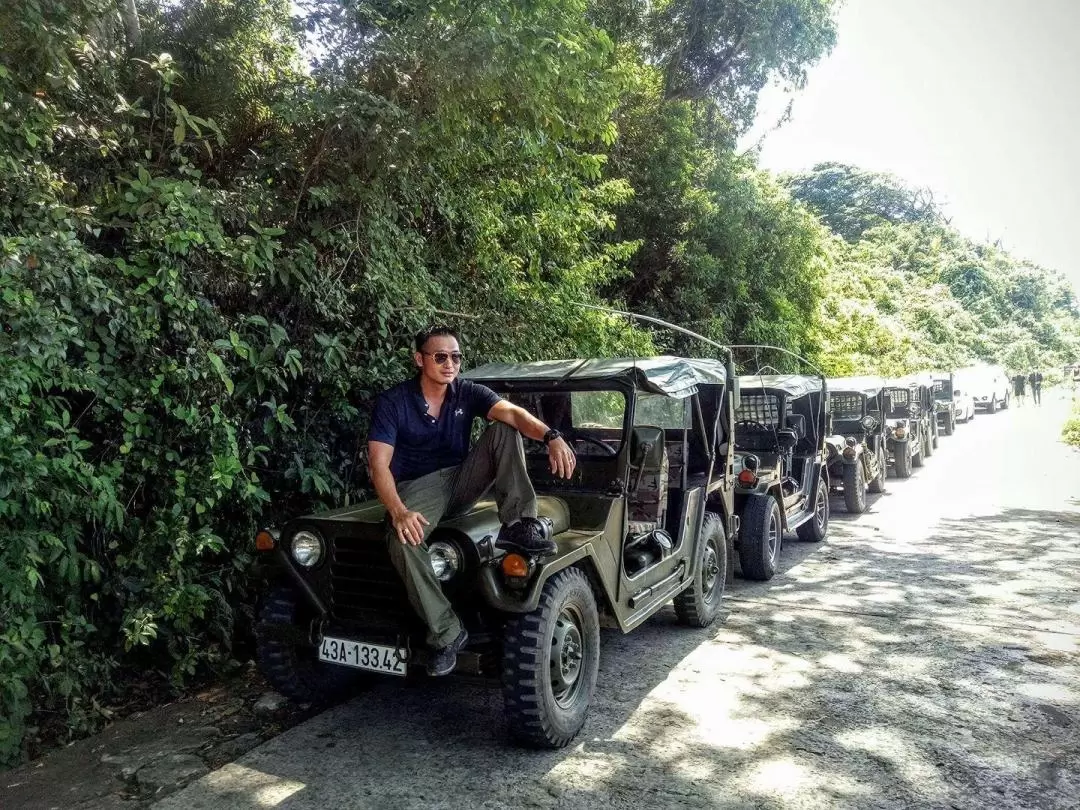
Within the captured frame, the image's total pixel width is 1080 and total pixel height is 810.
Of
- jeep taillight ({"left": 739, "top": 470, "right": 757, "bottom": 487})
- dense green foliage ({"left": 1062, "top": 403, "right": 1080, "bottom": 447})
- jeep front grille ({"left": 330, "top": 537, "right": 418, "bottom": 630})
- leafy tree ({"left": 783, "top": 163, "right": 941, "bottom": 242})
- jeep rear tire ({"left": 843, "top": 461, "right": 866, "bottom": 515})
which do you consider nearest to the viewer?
jeep front grille ({"left": 330, "top": 537, "right": 418, "bottom": 630})

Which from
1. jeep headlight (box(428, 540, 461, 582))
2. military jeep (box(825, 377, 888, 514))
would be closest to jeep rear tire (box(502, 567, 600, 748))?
jeep headlight (box(428, 540, 461, 582))

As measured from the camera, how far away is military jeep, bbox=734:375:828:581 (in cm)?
712

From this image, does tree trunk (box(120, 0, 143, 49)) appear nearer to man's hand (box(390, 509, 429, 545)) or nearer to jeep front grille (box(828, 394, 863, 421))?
man's hand (box(390, 509, 429, 545))

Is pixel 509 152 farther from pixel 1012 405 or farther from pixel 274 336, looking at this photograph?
pixel 1012 405

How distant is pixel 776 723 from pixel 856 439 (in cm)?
821

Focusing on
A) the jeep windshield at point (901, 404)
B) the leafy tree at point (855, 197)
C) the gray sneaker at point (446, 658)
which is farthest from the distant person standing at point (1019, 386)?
the gray sneaker at point (446, 658)

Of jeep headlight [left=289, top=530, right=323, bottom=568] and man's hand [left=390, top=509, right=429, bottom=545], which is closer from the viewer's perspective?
man's hand [left=390, top=509, right=429, bottom=545]

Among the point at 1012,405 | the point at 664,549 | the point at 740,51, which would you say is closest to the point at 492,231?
the point at 664,549

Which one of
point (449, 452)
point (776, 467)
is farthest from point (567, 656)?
point (776, 467)

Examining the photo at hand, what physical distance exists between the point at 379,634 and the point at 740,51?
15280 mm

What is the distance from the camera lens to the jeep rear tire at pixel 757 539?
7039 mm

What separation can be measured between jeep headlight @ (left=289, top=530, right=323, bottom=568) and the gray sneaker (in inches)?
32.8

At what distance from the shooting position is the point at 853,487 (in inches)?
417

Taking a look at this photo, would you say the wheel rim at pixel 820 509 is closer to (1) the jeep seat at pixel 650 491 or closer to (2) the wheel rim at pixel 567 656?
(1) the jeep seat at pixel 650 491
